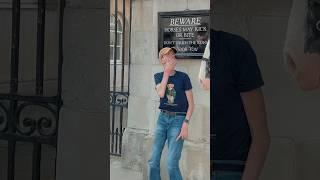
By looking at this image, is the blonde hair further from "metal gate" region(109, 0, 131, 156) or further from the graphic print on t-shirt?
"metal gate" region(109, 0, 131, 156)

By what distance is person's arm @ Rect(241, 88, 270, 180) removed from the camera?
2.58 m

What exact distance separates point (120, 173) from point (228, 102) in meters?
4.78

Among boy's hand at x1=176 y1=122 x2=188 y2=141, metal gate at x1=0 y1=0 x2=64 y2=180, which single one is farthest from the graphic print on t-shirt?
metal gate at x1=0 y1=0 x2=64 y2=180

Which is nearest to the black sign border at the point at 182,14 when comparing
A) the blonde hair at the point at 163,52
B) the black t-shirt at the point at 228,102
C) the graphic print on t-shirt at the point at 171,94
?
the blonde hair at the point at 163,52

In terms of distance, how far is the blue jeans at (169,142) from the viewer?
671 centimetres

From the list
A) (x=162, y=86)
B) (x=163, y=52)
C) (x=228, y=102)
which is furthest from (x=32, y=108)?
(x=163, y=52)

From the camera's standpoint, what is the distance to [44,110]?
294cm

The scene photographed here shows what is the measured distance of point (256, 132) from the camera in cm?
261

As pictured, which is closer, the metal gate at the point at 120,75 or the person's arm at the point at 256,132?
the person's arm at the point at 256,132

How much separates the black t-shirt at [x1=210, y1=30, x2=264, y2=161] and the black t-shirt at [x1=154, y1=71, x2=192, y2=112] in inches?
155

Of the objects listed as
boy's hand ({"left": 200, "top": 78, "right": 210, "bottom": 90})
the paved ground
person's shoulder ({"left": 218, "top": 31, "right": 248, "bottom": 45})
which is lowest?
the paved ground

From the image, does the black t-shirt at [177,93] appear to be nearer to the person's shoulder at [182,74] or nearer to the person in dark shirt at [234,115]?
the person's shoulder at [182,74]

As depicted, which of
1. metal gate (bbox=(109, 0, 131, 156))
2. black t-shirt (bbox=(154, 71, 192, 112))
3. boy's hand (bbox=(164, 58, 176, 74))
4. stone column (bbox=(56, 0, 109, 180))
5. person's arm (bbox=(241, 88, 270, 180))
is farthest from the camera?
metal gate (bbox=(109, 0, 131, 156))

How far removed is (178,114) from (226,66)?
13.3 feet
